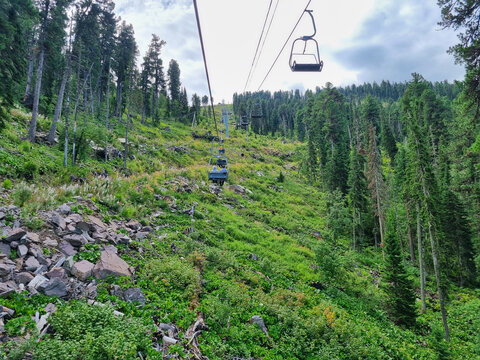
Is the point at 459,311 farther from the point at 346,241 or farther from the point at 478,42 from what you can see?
the point at 478,42

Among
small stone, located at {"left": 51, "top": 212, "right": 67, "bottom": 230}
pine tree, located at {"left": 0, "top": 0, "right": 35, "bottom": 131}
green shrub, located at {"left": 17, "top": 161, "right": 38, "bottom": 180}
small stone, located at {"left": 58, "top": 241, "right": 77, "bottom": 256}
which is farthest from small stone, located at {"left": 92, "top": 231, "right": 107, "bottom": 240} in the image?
pine tree, located at {"left": 0, "top": 0, "right": 35, "bottom": 131}

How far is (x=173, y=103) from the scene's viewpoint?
7344 centimetres

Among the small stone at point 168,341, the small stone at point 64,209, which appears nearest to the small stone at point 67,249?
the small stone at point 64,209

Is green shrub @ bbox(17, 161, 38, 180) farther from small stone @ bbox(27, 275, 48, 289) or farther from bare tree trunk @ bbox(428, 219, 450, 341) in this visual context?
bare tree trunk @ bbox(428, 219, 450, 341)

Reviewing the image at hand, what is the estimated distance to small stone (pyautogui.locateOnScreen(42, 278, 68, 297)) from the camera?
20.2 ft

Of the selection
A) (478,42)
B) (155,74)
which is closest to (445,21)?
(478,42)

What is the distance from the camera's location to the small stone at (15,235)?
23.2 feet

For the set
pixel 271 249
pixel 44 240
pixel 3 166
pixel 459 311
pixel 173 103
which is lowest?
pixel 459 311

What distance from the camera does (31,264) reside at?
6773mm

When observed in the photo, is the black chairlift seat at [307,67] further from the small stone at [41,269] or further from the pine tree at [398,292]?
the pine tree at [398,292]

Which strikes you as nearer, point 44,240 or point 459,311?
point 44,240

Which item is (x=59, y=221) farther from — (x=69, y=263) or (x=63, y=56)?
(x=63, y=56)

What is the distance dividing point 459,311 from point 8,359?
96.7ft

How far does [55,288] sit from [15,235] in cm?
232
